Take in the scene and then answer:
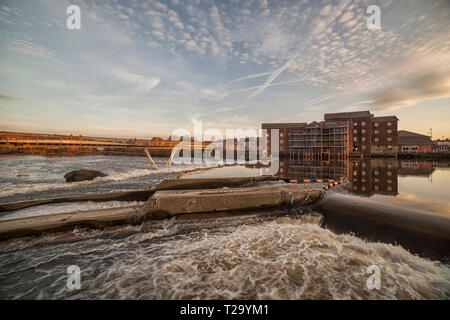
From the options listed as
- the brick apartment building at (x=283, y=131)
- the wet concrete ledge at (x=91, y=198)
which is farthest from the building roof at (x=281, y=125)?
the wet concrete ledge at (x=91, y=198)

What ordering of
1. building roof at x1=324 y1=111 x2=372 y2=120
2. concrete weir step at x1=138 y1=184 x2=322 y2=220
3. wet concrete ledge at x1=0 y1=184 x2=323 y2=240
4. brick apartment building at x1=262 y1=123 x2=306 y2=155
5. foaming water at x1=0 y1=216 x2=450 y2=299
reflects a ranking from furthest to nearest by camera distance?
brick apartment building at x1=262 y1=123 x2=306 y2=155 → building roof at x1=324 y1=111 x2=372 y2=120 → concrete weir step at x1=138 y1=184 x2=322 y2=220 → wet concrete ledge at x1=0 y1=184 x2=323 y2=240 → foaming water at x1=0 y1=216 x2=450 y2=299

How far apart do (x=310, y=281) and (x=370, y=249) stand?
294cm

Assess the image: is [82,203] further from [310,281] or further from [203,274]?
[310,281]

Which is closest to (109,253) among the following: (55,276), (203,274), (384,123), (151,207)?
(55,276)

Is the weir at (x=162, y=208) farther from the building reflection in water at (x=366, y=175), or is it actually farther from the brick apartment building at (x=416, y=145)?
the brick apartment building at (x=416, y=145)

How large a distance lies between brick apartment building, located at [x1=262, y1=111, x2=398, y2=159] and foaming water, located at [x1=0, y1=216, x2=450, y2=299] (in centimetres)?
5964

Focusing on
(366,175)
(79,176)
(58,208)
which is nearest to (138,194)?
(58,208)

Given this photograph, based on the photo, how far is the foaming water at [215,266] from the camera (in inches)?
144

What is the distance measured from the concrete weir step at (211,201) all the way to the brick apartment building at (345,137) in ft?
185

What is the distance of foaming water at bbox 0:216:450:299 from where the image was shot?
3650 mm

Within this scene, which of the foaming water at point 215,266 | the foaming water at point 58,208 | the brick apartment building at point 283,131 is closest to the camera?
the foaming water at point 215,266

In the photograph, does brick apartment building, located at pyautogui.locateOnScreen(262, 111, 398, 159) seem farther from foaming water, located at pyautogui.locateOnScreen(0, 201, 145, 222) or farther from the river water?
foaming water, located at pyautogui.locateOnScreen(0, 201, 145, 222)

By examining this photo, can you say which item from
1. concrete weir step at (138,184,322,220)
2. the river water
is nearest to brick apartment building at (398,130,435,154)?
concrete weir step at (138,184,322,220)

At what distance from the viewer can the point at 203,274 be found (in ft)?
13.8
